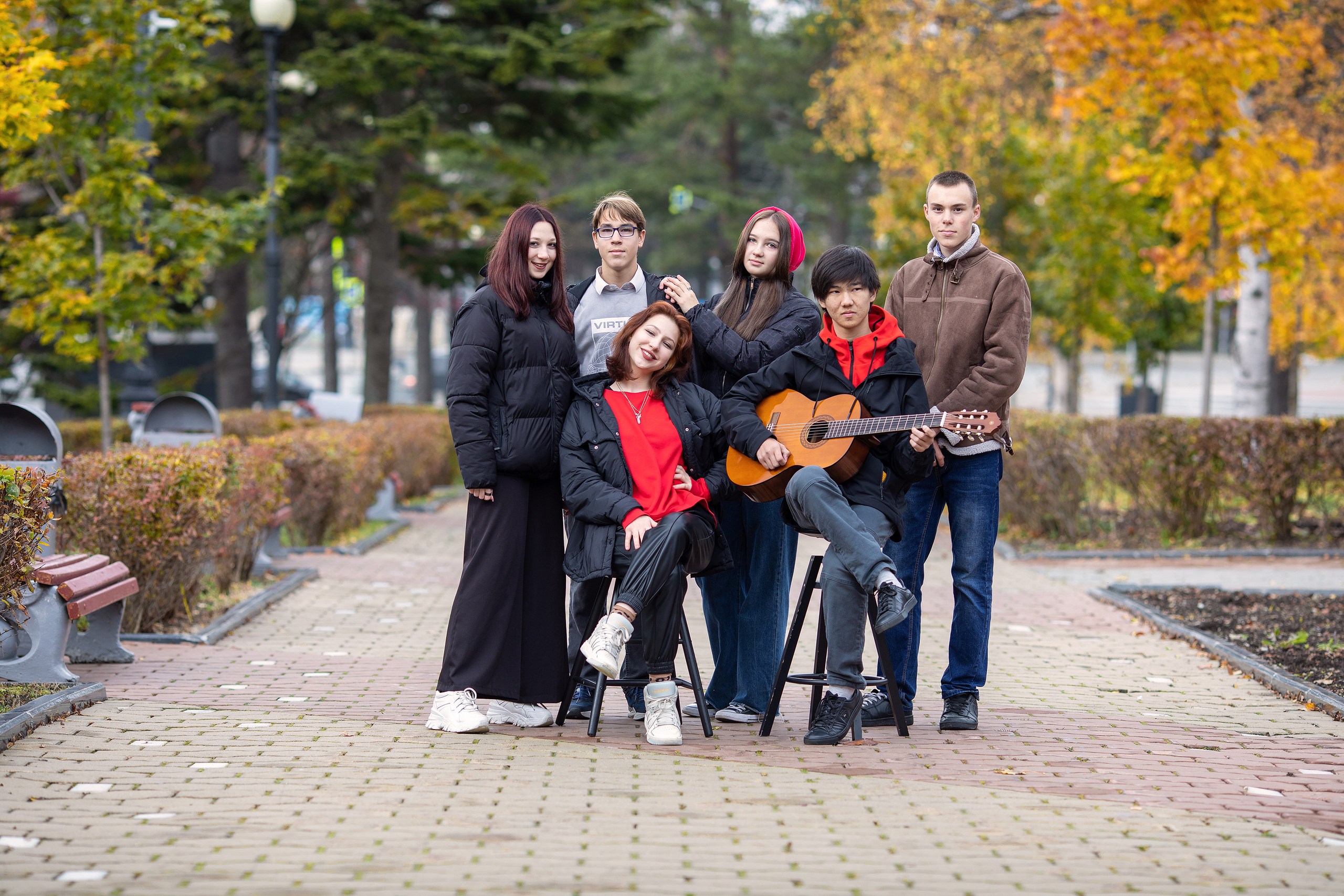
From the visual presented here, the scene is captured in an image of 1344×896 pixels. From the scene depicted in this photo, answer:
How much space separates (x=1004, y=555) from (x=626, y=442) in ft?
24.8

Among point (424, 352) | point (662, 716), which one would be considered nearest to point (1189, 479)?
point (662, 716)

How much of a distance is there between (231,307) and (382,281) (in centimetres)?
257

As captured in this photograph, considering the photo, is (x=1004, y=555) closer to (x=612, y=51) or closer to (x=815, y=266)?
(x=815, y=266)

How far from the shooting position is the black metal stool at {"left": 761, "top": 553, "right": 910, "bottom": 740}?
5.47 metres

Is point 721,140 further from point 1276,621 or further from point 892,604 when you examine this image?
point 892,604

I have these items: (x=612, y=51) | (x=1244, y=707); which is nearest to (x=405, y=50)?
(x=612, y=51)

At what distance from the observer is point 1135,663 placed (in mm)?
→ 7570

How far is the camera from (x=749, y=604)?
588 centimetres

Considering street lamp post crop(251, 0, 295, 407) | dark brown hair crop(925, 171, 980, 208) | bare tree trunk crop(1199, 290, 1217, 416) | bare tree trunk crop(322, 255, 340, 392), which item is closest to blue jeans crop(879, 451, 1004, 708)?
dark brown hair crop(925, 171, 980, 208)

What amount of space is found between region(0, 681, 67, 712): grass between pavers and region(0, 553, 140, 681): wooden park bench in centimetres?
3

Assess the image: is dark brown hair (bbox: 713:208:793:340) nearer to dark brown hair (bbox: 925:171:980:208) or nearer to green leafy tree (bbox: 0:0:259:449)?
dark brown hair (bbox: 925:171:980:208)

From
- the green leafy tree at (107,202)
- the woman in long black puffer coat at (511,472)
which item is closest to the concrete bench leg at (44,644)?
the woman in long black puffer coat at (511,472)

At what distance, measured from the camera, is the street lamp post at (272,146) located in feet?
51.7

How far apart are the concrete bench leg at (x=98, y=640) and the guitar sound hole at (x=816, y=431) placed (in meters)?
3.70
